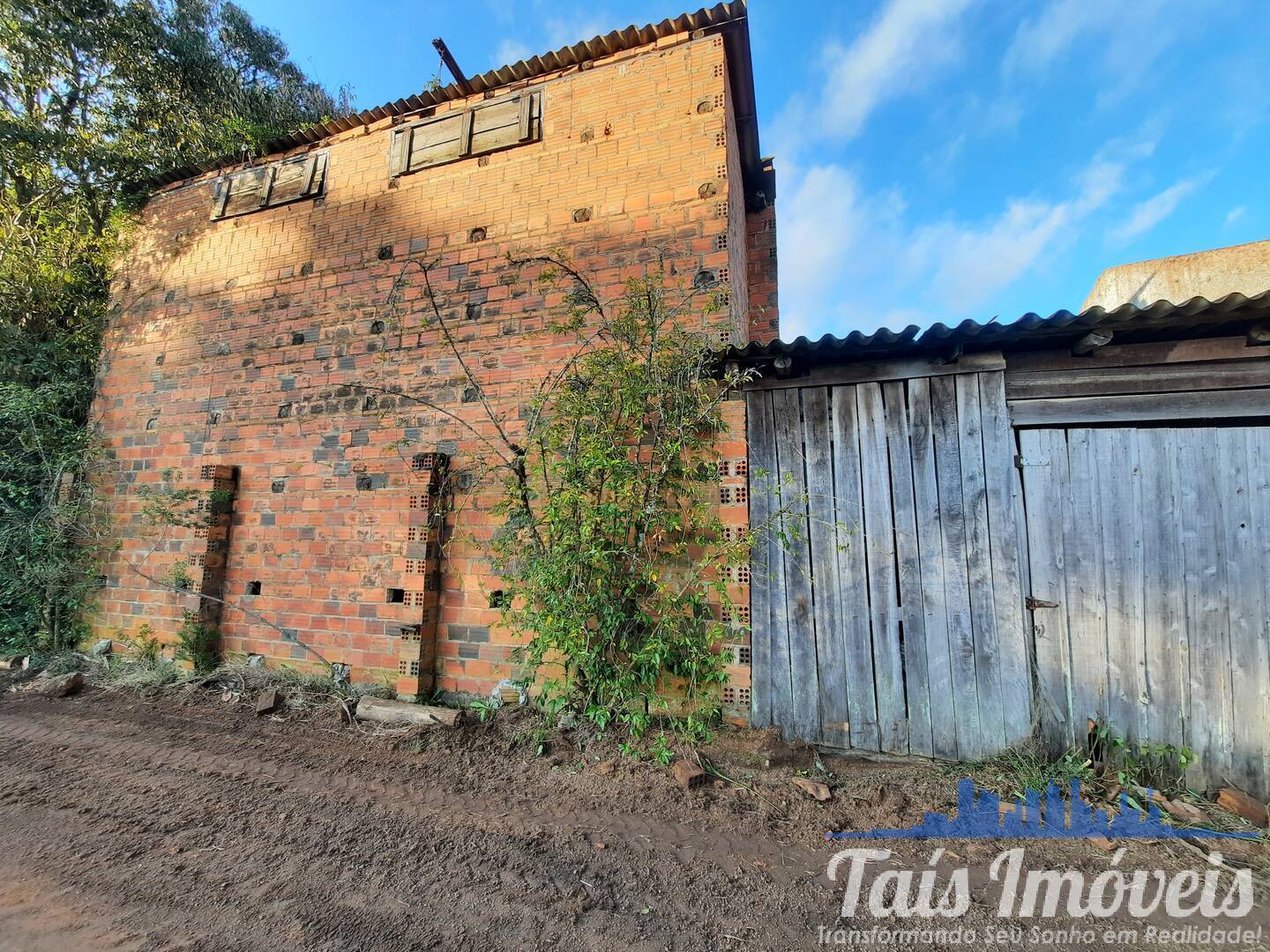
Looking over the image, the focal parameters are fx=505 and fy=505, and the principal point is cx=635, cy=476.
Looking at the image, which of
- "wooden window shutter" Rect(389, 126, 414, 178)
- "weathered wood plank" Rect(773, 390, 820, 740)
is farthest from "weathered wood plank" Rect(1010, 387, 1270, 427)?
"wooden window shutter" Rect(389, 126, 414, 178)

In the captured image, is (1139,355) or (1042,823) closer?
(1042,823)

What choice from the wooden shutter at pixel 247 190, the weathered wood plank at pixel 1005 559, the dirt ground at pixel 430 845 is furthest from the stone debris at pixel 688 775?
the wooden shutter at pixel 247 190

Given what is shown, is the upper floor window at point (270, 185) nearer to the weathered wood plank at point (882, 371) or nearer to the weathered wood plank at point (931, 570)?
the weathered wood plank at point (882, 371)

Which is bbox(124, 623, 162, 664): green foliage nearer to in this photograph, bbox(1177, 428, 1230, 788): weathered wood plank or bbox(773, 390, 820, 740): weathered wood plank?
bbox(773, 390, 820, 740): weathered wood plank

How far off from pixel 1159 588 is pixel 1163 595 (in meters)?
0.05

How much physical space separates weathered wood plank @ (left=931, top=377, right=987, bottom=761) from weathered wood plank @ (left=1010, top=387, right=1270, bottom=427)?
0.42m

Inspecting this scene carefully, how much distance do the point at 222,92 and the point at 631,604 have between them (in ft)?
31.5

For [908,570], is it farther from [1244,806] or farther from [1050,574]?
[1244,806]

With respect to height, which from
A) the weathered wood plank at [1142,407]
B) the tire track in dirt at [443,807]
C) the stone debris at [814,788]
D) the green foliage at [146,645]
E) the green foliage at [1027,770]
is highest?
the weathered wood plank at [1142,407]

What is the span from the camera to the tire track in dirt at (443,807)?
2559 millimetres

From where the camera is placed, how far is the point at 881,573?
11.1ft

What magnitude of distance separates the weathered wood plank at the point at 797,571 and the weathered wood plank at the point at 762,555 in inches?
2.8

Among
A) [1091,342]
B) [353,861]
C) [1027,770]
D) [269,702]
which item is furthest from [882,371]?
[269,702]

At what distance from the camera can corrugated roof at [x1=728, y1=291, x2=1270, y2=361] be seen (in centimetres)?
282
